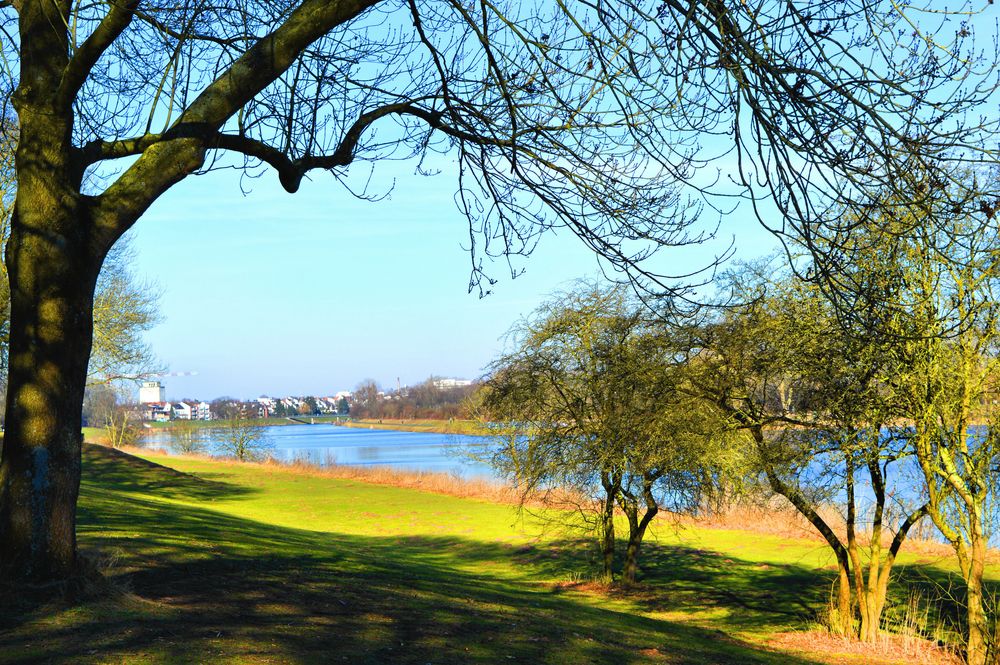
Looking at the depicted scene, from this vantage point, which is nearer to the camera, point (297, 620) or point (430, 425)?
point (297, 620)

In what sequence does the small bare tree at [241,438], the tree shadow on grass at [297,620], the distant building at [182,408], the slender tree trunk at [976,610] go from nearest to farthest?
the tree shadow on grass at [297,620] → the slender tree trunk at [976,610] → the small bare tree at [241,438] → the distant building at [182,408]

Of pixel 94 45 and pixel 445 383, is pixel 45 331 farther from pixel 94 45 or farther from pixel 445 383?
pixel 445 383

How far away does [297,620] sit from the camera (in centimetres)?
723

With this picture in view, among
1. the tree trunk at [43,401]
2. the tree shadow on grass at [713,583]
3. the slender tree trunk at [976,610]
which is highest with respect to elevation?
the tree trunk at [43,401]

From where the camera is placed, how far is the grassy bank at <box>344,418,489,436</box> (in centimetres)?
2063

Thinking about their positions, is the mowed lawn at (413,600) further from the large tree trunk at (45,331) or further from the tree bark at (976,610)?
the tree bark at (976,610)

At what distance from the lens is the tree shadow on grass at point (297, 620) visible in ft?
19.3

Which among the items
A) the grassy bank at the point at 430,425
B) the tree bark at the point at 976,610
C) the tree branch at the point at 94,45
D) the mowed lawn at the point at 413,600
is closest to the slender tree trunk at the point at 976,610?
the tree bark at the point at 976,610

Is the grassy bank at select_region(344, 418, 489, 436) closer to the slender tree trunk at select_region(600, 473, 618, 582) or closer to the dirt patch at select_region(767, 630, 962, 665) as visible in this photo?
the slender tree trunk at select_region(600, 473, 618, 582)

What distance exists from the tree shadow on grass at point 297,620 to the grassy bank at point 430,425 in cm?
666

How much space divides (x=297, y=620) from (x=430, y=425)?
103 meters

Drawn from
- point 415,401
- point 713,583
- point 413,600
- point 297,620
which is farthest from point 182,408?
point 297,620

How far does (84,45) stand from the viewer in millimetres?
6309

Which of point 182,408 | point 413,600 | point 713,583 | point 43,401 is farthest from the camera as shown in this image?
point 182,408
